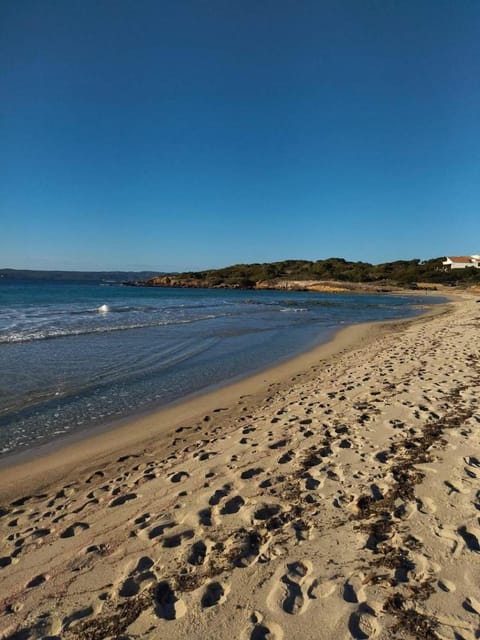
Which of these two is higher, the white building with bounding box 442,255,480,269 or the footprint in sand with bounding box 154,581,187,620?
the white building with bounding box 442,255,480,269

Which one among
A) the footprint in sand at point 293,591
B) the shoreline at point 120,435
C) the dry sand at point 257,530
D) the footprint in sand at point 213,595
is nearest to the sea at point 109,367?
the shoreline at point 120,435

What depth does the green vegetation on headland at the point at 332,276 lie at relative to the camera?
82.2 meters

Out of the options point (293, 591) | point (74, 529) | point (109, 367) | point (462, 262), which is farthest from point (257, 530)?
point (462, 262)

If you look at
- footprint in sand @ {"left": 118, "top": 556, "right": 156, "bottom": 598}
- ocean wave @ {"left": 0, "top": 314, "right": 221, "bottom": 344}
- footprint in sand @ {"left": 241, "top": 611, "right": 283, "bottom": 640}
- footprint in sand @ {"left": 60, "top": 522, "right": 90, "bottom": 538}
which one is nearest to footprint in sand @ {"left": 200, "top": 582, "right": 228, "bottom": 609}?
footprint in sand @ {"left": 241, "top": 611, "right": 283, "bottom": 640}

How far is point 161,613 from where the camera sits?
268 centimetres

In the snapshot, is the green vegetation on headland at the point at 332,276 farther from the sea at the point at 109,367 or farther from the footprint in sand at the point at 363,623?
the footprint in sand at the point at 363,623

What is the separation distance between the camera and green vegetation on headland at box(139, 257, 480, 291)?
8225 centimetres

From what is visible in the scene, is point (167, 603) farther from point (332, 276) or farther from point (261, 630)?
point (332, 276)

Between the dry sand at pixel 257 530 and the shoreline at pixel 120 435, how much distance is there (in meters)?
0.05

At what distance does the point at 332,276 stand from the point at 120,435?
9777 centimetres

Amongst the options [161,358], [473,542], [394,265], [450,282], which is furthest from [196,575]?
[394,265]

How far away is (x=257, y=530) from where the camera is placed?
3514 mm

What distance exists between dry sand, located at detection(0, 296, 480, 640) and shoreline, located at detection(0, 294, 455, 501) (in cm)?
5

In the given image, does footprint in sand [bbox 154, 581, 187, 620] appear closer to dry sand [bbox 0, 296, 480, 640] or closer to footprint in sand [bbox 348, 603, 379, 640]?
dry sand [bbox 0, 296, 480, 640]
